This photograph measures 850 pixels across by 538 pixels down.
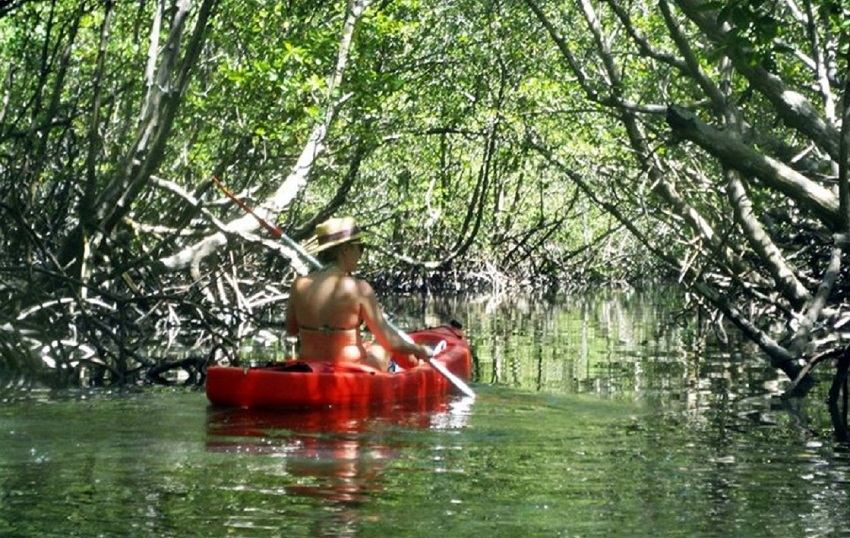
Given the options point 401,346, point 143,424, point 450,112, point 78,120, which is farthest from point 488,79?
point 143,424

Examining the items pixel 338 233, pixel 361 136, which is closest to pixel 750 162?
pixel 338 233

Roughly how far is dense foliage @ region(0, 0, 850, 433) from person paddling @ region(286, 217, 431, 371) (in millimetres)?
1757

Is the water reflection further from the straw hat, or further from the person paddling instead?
the straw hat

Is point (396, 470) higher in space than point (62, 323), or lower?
lower

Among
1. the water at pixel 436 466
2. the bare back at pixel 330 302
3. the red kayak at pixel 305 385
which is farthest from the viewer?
the bare back at pixel 330 302

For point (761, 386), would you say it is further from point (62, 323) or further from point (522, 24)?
point (522, 24)

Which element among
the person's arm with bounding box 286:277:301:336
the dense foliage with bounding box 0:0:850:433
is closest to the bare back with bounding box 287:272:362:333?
the person's arm with bounding box 286:277:301:336

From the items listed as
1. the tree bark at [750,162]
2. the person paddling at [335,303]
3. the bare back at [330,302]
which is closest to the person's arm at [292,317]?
the person paddling at [335,303]

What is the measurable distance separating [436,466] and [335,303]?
2.50 m

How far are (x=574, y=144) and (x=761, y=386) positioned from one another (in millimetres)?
12299

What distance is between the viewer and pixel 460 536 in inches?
238

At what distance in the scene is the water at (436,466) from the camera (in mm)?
6320

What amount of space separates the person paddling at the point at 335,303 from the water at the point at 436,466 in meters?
0.55

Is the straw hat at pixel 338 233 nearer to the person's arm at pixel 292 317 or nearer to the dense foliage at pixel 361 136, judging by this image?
the person's arm at pixel 292 317
